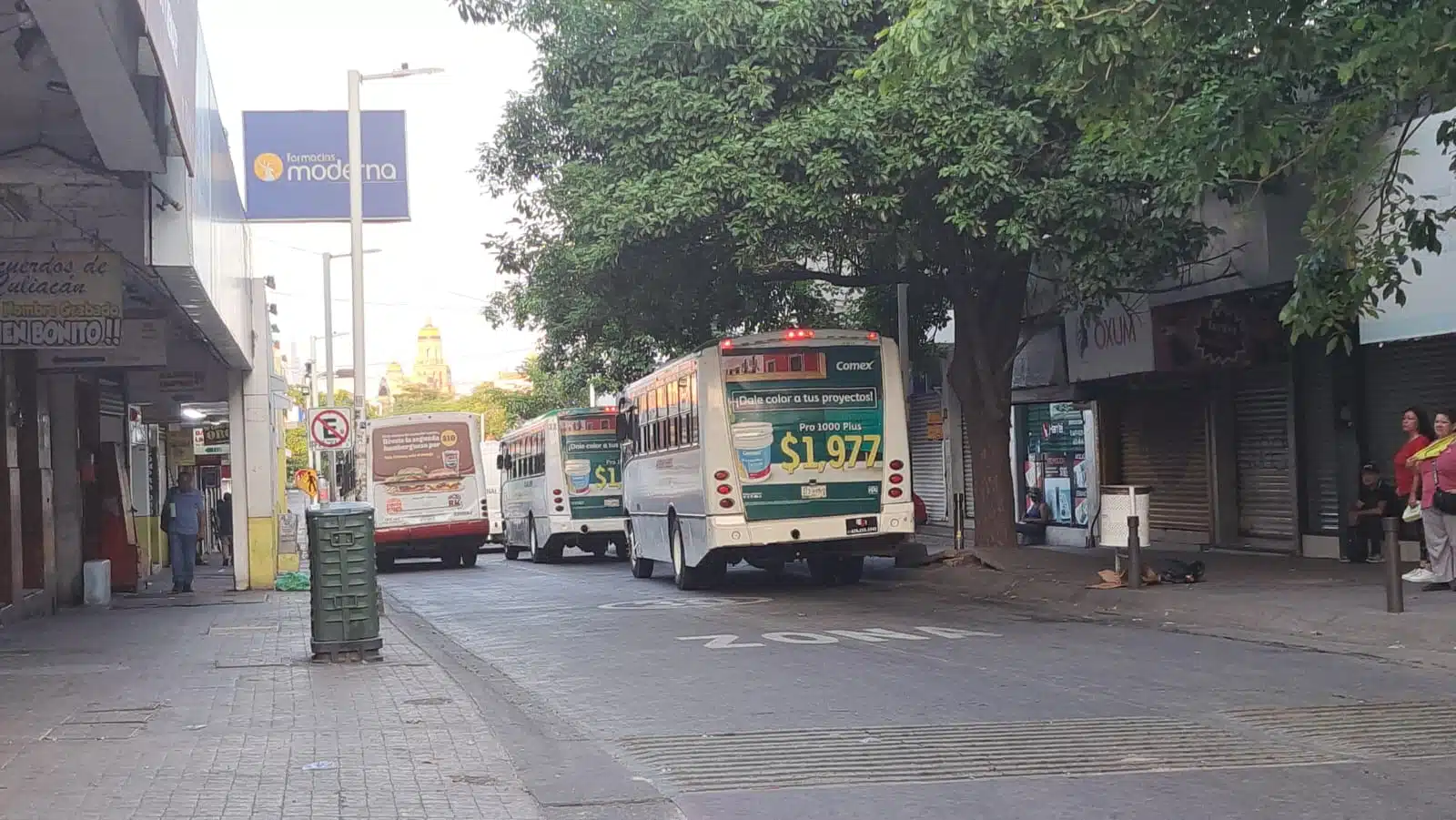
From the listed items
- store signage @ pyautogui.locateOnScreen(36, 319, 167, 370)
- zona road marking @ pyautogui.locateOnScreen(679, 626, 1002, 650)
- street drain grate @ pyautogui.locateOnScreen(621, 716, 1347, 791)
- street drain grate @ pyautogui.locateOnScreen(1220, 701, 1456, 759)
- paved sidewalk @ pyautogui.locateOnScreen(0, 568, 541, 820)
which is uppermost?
store signage @ pyautogui.locateOnScreen(36, 319, 167, 370)

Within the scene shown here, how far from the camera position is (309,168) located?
94.7ft

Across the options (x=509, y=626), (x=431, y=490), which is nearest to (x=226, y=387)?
(x=431, y=490)

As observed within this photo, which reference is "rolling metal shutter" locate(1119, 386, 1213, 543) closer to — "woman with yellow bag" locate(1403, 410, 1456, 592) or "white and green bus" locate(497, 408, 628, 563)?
"woman with yellow bag" locate(1403, 410, 1456, 592)

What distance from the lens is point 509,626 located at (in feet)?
56.7

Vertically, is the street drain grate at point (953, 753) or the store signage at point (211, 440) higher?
the store signage at point (211, 440)

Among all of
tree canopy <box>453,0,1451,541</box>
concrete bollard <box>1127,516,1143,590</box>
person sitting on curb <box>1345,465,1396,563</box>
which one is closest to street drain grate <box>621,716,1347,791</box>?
tree canopy <box>453,0,1451,541</box>

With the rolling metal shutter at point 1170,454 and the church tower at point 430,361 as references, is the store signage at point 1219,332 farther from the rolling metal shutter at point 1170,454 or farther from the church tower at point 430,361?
the church tower at point 430,361

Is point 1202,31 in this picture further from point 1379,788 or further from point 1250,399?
point 1250,399

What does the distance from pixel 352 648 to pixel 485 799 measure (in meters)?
6.34

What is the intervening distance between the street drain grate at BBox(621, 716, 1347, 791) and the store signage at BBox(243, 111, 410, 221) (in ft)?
70.1

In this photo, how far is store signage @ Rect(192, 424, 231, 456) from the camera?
41188 millimetres

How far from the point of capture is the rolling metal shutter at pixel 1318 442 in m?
20.3

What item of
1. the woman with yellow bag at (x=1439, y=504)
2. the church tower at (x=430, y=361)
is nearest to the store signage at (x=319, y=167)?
the woman with yellow bag at (x=1439, y=504)

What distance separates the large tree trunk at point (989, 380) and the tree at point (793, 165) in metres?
0.09
